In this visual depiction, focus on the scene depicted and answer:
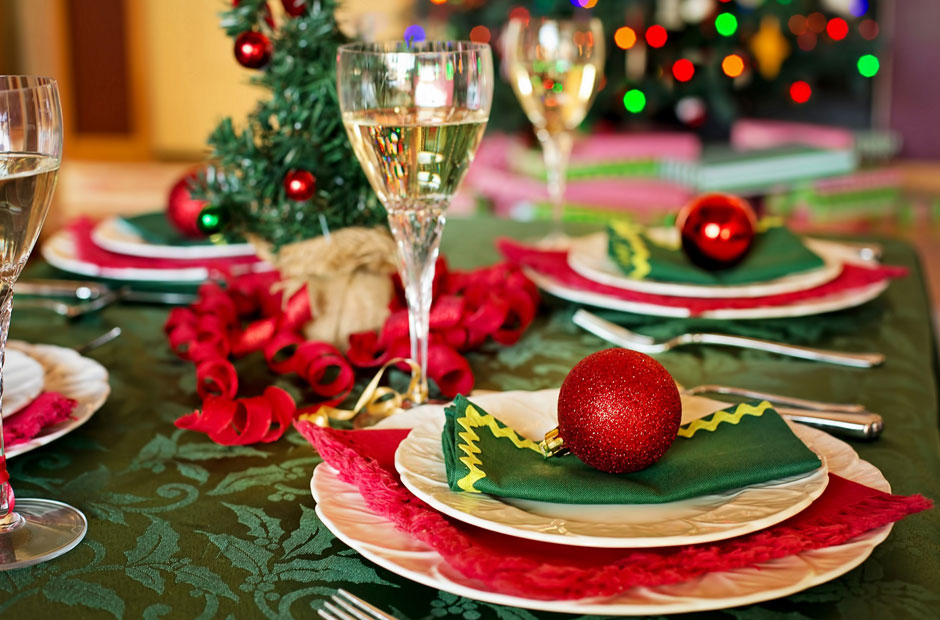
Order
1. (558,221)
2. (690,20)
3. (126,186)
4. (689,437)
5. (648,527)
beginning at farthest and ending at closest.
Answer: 1. (126,186)
2. (690,20)
3. (558,221)
4. (689,437)
5. (648,527)

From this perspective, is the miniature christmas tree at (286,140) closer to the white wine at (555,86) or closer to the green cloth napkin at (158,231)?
the green cloth napkin at (158,231)

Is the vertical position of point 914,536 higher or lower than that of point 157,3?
lower

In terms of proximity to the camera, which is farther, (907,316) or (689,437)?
(907,316)

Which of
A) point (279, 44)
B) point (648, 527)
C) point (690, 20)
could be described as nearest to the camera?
point (648, 527)

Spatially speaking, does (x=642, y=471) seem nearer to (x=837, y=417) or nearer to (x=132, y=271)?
(x=837, y=417)

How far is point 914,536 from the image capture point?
58 centimetres

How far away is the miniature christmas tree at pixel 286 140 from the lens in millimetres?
925

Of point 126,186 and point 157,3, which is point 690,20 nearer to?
point 126,186

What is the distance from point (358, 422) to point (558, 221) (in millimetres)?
762

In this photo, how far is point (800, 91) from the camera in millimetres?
4422

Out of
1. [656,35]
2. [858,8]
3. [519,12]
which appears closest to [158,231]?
[519,12]

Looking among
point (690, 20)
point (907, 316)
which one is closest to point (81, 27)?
point (690, 20)

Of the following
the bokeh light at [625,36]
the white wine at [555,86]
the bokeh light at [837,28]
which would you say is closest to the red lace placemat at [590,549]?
the white wine at [555,86]

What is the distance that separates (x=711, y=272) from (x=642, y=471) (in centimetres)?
58
